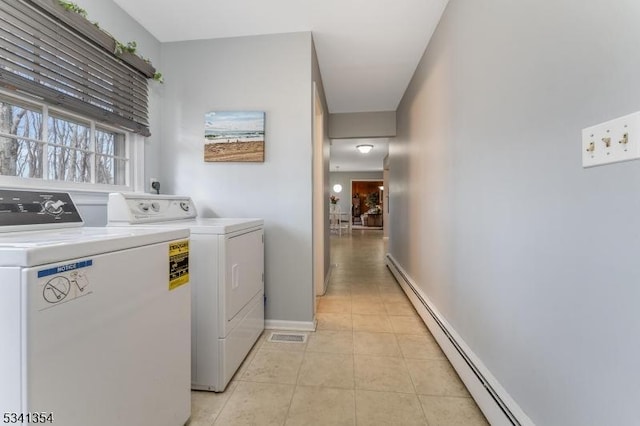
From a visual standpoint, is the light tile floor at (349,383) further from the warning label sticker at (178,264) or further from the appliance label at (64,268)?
the appliance label at (64,268)

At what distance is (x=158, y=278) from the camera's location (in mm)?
1074

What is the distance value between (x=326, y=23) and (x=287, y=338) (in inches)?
97.8

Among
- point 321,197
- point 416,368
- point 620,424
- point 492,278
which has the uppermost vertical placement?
point 321,197

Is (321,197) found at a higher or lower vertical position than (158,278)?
higher

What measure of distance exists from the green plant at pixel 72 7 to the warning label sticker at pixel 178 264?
5.07 ft

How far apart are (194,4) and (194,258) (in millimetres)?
1791

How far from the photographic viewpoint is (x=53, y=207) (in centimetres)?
131

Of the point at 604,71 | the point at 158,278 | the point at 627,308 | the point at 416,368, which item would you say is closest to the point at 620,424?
the point at 627,308

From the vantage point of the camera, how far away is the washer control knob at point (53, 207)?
1.28 m

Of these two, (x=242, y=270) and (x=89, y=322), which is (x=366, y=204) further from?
(x=89, y=322)

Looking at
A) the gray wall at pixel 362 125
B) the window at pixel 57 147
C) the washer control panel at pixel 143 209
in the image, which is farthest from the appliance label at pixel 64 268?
the gray wall at pixel 362 125

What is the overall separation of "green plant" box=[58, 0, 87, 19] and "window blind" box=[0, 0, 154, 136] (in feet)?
0.10

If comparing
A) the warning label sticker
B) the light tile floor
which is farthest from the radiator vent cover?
the warning label sticker

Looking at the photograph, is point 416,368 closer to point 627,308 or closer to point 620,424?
point 620,424
